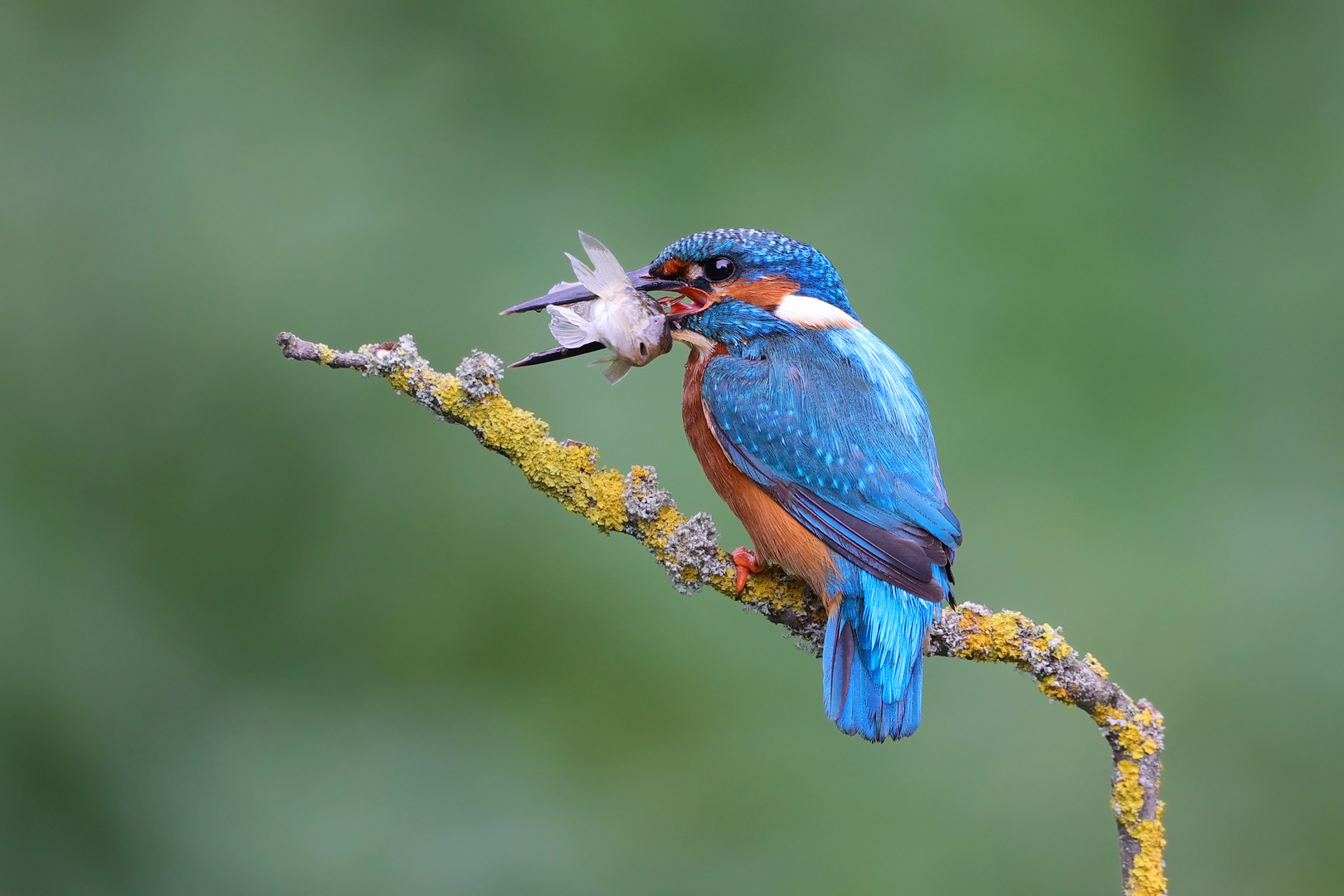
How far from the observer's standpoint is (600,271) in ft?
5.51

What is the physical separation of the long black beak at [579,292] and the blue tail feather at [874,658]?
553 mm

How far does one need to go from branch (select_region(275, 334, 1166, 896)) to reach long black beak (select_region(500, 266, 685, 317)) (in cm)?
22

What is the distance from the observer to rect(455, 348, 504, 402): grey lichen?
147 cm

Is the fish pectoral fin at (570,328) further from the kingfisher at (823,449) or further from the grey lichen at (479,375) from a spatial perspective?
the grey lichen at (479,375)

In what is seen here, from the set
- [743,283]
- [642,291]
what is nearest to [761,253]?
[743,283]

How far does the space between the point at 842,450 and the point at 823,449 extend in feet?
0.09

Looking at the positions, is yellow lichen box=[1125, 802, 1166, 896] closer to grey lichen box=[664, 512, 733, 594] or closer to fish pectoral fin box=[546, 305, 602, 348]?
grey lichen box=[664, 512, 733, 594]

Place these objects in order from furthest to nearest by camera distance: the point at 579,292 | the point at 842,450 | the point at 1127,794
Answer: the point at 579,292 < the point at 842,450 < the point at 1127,794

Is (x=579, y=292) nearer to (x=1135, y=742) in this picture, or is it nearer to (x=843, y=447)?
(x=843, y=447)

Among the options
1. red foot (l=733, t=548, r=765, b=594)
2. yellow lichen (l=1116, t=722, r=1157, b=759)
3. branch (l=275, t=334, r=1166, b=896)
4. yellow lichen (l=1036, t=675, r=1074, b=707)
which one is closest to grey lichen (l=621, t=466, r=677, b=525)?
branch (l=275, t=334, r=1166, b=896)

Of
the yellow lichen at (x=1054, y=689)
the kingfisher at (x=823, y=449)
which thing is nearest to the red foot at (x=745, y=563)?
the kingfisher at (x=823, y=449)

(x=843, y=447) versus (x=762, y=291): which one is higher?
(x=762, y=291)

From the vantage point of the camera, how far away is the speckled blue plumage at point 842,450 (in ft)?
4.96

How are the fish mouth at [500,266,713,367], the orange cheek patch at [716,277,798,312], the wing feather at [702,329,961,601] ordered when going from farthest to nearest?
the orange cheek patch at [716,277,798,312]
the fish mouth at [500,266,713,367]
the wing feather at [702,329,961,601]
